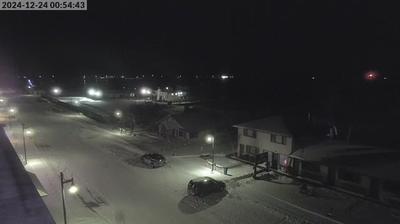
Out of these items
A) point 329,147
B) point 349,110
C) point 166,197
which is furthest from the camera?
point 349,110

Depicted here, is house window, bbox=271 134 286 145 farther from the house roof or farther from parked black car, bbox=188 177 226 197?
parked black car, bbox=188 177 226 197

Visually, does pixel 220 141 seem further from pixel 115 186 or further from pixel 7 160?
pixel 7 160

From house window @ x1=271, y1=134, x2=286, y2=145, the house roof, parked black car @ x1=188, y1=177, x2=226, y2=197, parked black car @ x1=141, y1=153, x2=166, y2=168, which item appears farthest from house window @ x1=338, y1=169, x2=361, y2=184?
parked black car @ x1=141, y1=153, x2=166, y2=168

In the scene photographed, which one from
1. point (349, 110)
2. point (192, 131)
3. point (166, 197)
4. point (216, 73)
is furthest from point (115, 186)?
point (216, 73)

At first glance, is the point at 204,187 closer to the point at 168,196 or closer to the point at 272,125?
the point at 168,196

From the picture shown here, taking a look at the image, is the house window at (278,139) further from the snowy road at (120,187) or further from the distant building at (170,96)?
the distant building at (170,96)

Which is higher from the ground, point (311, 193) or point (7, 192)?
point (7, 192)

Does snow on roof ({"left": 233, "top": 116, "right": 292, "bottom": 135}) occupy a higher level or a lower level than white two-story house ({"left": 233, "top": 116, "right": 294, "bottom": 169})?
higher
